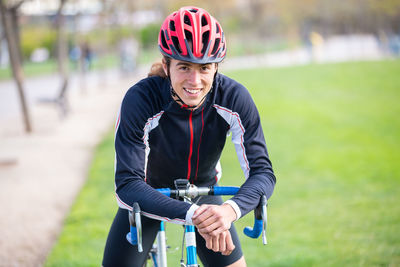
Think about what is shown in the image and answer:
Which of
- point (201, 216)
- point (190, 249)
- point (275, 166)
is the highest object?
point (201, 216)

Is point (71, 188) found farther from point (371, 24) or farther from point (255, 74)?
point (371, 24)

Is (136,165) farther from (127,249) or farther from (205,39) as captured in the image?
(205,39)

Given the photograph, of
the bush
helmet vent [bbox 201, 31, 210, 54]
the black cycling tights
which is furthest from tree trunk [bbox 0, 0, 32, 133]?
the bush

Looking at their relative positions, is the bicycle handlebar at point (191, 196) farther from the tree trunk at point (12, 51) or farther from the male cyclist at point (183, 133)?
the tree trunk at point (12, 51)

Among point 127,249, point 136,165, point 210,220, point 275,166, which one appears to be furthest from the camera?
point 275,166

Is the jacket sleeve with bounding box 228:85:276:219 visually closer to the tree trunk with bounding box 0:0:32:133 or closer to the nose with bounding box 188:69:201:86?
the nose with bounding box 188:69:201:86

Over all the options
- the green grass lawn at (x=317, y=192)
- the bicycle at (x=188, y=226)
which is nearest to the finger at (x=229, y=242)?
the bicycle at (x=188, y=226)

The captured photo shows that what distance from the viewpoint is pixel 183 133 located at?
2.90 meters

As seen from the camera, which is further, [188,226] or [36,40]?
[36,40]

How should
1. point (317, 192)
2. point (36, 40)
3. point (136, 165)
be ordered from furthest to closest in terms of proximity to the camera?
point (36, 40)
point (317, 192)
point (136, 165)

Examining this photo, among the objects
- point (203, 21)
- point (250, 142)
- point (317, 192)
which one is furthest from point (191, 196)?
point (317, 192)

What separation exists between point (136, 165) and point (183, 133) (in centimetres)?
35

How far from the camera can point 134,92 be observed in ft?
9.30

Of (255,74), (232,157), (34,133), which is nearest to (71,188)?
(232,157)
